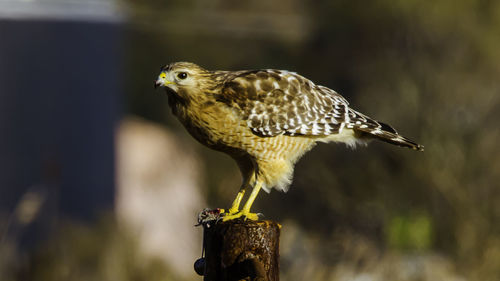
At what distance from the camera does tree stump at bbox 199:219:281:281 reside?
3459 millimetres

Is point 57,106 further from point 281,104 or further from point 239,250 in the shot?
point 239,250

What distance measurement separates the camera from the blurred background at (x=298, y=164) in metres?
8.60

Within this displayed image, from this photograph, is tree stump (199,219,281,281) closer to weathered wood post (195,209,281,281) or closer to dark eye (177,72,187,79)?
weathered wood post (195,209,281,281)

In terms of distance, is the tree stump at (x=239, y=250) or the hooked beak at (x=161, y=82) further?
the hooked beak at (x=161, y=82)

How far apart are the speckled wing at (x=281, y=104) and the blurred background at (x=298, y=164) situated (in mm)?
2674

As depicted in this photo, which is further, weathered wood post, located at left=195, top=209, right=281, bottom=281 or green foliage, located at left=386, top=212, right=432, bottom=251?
green foliage, located at left=386, top=212, right=432, bottom=251

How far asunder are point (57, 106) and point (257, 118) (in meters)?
8.69

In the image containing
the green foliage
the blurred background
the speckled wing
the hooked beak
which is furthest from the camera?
the green foliage

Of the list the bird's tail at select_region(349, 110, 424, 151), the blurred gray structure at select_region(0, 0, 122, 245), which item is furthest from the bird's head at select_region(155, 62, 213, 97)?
the blurred gray structure at select_region(0, 0, 122, 245)

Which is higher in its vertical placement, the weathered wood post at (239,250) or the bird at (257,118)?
the bird at (257,118)

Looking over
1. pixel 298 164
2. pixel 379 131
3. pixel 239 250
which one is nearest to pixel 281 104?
pixel 379 131

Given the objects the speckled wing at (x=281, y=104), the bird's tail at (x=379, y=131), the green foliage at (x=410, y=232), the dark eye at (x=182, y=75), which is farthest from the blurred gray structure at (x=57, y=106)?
the dark eye at (x=182, y=75)

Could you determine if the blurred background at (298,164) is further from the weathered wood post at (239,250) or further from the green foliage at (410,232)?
the weathered wood post at (239,250)

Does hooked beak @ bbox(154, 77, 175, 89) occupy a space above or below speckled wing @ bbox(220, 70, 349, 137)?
above
